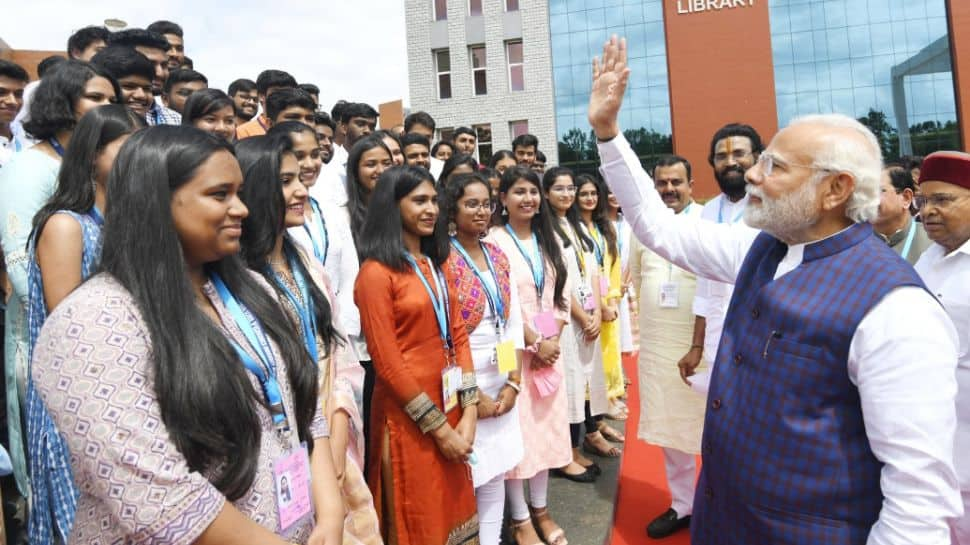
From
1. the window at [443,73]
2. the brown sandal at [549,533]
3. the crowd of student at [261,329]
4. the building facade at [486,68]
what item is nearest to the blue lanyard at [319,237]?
the crowd of student at [261,329]

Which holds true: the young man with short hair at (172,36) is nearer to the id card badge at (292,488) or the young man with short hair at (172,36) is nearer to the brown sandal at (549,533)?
the brown sandal at (549,533)

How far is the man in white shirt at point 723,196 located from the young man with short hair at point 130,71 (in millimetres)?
2839

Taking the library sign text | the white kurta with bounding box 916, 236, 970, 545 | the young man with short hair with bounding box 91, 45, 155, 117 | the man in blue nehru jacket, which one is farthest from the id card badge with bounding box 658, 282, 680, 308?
the library sign text

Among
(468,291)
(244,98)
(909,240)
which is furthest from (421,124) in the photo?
(909,240)

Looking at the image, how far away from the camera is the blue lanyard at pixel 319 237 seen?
266cm

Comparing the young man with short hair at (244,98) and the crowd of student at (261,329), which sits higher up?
the young man with short hair at (244,98)

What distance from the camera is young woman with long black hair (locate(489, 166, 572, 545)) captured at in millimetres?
3066

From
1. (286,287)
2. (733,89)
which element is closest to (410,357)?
(286,287)

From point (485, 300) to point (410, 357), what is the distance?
56cm

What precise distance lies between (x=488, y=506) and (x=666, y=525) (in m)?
1.09

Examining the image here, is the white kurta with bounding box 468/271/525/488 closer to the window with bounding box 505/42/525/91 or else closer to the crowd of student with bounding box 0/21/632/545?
the crowd of student with bounding box 0/21/632/545

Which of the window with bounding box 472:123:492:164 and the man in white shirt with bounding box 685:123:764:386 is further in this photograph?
the window with bounding box 472:123:492:164

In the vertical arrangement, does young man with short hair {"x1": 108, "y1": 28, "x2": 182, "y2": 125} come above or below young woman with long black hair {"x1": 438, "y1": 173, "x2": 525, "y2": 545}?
above

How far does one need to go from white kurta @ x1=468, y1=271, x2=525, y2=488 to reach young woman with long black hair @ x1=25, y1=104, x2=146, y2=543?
150 centimetres
